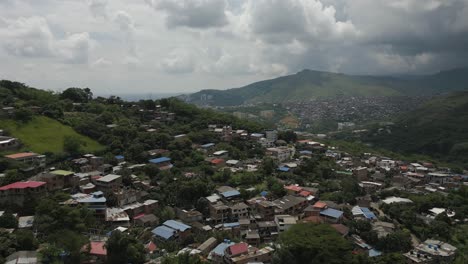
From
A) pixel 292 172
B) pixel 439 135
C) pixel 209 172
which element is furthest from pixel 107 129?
pixel 439 135

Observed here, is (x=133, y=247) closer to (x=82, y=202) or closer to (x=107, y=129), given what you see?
(x=82, y=202)

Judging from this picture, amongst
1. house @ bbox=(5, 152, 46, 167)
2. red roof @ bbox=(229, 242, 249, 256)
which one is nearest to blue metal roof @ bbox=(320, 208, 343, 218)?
red roof @ bbox=(229, 242, 249, 256)

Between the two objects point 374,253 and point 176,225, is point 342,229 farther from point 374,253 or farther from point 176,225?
point 176,225

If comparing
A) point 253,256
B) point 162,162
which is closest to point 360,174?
point 253,256

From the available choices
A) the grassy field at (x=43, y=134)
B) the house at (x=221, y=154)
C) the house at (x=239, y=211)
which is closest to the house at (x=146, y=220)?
the house at (x=239, y=211)

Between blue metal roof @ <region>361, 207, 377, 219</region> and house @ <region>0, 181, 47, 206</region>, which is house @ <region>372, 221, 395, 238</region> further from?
house @ <region>0, 181, 47, 206</region>
